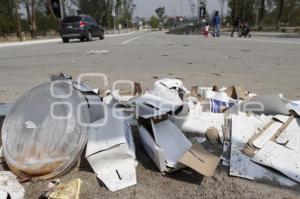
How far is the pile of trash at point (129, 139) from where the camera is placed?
2672 mm

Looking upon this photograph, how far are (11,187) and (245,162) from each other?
1.90 metres

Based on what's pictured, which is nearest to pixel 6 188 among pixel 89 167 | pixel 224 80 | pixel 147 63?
pixel 89 167

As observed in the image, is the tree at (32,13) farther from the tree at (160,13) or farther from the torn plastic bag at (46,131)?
the tree at (160,13)

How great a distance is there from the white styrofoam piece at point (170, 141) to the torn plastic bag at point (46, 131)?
66 cm

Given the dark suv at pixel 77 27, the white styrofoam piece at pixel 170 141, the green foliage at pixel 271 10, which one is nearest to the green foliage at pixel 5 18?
the dark suv at pixel 77 27

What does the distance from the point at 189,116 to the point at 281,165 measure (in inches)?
43.3

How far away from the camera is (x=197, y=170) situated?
258 cm

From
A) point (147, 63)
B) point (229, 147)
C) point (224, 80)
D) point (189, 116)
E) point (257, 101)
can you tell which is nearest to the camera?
point (229, 147)

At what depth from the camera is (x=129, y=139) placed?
3002 millimetres

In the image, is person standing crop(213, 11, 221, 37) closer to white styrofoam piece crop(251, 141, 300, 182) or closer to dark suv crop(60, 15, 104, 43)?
dark suv crop(60, 15, 104, 43)

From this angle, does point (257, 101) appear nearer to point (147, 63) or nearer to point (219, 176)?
point (219, 176)

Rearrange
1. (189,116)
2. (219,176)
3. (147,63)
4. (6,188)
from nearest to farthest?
1. (6,188)
2. (219,176)
3. (189,116)
4. (147,63)

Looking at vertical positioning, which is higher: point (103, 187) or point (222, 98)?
point (222, 98)

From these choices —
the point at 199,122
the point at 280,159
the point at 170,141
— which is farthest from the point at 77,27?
the point at 280,159
